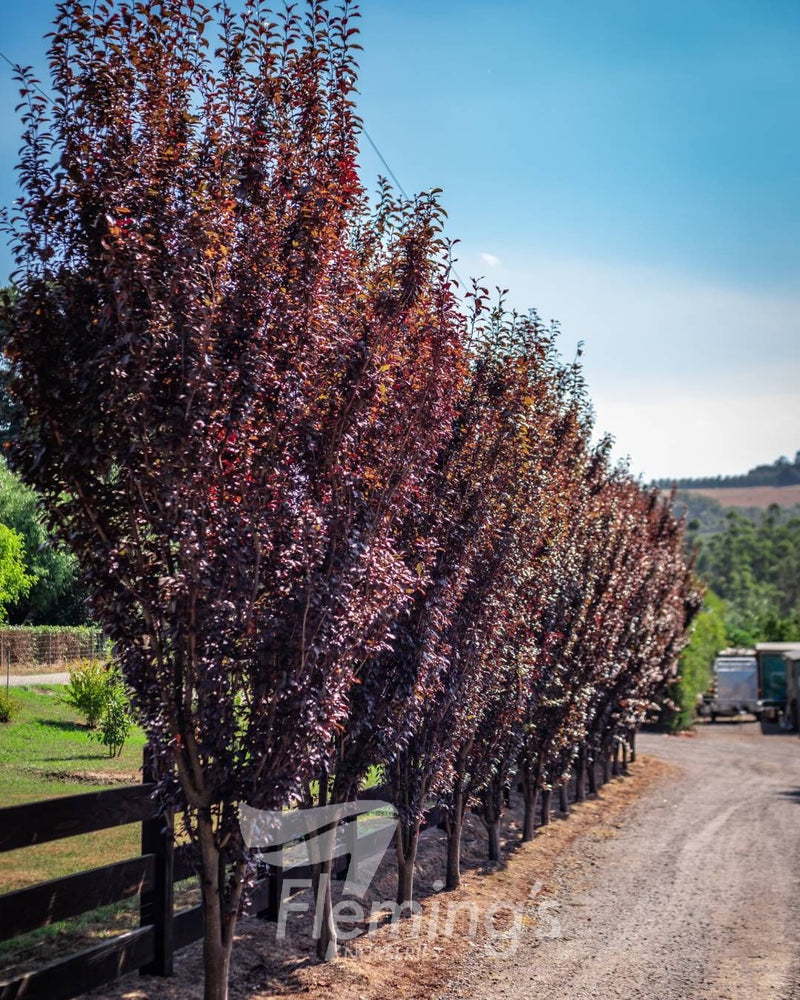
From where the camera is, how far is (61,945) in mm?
6441

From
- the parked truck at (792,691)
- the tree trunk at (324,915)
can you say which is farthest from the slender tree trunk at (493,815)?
the parked truck at (792,691)

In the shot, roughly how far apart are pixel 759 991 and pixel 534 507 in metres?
4.49

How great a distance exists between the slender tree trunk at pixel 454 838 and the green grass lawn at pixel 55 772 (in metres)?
3.41

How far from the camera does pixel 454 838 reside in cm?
1023

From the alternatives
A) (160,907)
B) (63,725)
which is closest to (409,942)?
(160,907)

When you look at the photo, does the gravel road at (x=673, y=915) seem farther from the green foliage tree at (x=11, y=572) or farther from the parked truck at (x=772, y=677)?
the parked truck at (x=772, y=677)

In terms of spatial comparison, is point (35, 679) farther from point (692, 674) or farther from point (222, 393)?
point (692, 674)

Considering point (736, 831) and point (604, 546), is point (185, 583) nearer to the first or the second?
point (604, 546)

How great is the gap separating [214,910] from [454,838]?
5.23 m

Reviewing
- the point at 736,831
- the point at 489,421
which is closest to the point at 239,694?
the point at 489,421

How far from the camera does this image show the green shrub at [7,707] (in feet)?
27.8

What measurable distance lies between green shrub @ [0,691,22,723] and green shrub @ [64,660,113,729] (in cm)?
74

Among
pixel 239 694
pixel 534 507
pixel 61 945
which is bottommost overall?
pixel 61 945

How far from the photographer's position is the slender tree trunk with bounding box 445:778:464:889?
1009 centimetres
